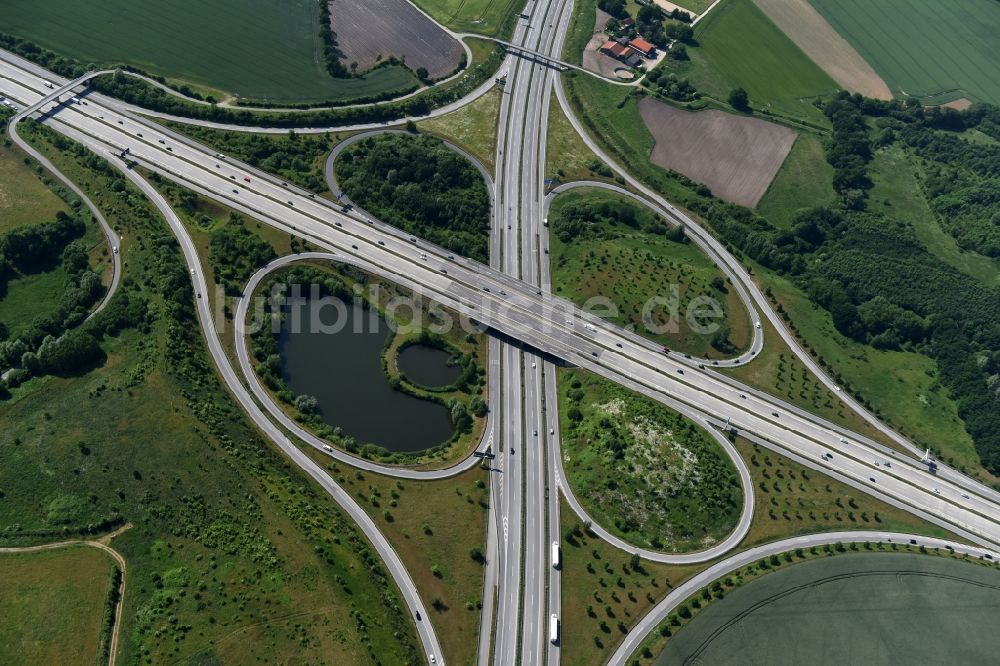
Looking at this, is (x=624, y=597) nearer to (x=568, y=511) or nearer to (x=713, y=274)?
(x=568, y=511)

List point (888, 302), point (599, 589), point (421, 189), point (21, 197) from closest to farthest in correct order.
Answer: point (599, 589)
point (21, 197)
point (888, 302)
point (421, 189)

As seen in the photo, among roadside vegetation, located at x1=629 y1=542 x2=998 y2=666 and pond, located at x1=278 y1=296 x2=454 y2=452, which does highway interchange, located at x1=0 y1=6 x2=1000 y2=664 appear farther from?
pond, located at x1=278 y1=296 x2=454 y2=452

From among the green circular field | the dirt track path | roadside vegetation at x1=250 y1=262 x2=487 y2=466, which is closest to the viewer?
the dirt track path

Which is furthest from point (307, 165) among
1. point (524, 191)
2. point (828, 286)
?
point (828, 286)

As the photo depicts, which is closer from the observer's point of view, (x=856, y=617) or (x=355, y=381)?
(x=856, y=617)

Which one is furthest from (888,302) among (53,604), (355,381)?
(53,604)

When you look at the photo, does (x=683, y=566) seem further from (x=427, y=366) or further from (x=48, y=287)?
(x=48, y=287)

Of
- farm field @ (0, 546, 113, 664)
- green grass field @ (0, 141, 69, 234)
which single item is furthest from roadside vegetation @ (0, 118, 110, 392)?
farm field @ (0, 546, 113, 664)

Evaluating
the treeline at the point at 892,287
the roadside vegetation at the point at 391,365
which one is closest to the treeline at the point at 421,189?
the roadside vegetation at the point at 391,365
